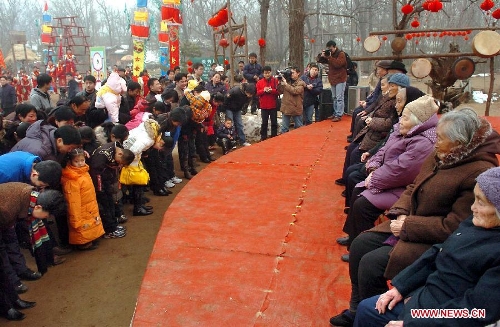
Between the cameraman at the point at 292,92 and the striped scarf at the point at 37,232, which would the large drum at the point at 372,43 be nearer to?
the cameraman at the point at 292,92

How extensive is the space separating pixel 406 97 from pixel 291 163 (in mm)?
2484

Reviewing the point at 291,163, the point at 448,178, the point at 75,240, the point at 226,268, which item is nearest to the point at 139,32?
the point at 291,163

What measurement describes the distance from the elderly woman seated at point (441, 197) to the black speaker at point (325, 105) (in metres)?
6.98

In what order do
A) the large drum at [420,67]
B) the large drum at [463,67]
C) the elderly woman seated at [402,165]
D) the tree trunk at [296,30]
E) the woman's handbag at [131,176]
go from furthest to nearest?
1. the tree trunk at [296,30]
2. the large drum at [463,67]
3. the large drum at [420,67]
4. the woman's handbag at [131,176]
5. the elderly woman seated at [402,165]

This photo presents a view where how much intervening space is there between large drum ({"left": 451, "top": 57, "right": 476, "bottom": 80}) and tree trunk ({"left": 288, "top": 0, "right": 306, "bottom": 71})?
3.93 m

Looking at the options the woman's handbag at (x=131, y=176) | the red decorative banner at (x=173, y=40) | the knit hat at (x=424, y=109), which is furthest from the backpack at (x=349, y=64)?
the red decorative banner at (x=173, y=40)

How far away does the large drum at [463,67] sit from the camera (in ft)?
28.5

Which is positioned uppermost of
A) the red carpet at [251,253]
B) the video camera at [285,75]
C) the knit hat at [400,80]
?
the video camera at [285,75]

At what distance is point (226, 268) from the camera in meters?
3.25

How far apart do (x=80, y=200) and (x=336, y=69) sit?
5643 mm

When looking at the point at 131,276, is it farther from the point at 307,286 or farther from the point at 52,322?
the point at 307,286

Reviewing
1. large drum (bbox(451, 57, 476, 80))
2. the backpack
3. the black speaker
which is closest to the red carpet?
the backpack

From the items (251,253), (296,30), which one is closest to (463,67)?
(296,30)

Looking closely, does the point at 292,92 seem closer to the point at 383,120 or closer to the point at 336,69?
the point at 336,69
